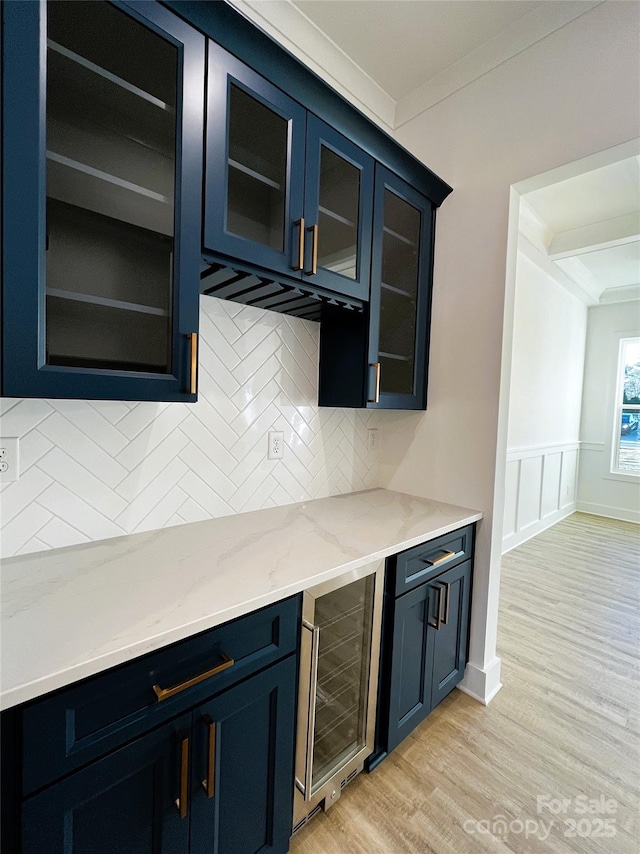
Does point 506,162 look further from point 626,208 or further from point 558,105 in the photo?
point 626,208

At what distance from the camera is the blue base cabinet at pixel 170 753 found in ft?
2.24

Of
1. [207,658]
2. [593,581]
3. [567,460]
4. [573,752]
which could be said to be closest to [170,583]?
[207,658]

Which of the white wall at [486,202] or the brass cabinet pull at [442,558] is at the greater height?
the white wall at [486,202]

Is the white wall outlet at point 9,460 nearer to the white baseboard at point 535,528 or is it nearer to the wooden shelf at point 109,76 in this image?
the wooden shelf at point 109,76

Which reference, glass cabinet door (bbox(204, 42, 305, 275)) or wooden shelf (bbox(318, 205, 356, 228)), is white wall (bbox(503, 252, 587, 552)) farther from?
glass cabinet door (bbox(204, 42, 305, 275))

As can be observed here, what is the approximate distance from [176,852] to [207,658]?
0.43 m

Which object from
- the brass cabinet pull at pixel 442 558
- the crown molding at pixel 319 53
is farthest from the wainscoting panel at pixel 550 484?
the crown molding at pixel 319 53

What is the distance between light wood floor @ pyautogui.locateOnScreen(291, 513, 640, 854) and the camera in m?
1.27

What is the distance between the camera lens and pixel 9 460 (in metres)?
1.07

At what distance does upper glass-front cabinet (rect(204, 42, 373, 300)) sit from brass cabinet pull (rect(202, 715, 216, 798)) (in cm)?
121

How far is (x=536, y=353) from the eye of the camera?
161 inches

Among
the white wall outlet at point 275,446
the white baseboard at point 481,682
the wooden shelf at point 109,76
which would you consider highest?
the wooden shelf at point 109,76

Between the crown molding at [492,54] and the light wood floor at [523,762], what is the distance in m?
2.97

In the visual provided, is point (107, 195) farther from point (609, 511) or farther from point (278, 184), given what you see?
point (609, 511)
